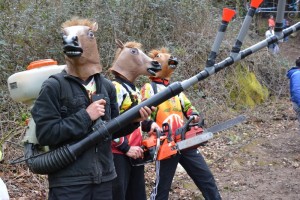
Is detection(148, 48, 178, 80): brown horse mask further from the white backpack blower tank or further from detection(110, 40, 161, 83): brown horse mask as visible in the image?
the white backpack blower tank

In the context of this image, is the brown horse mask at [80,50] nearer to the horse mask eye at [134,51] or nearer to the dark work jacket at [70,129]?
the dark work jacket at [70,129]

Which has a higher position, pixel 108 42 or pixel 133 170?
pixel 108 42

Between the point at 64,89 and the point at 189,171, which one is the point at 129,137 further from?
the point at 64,89

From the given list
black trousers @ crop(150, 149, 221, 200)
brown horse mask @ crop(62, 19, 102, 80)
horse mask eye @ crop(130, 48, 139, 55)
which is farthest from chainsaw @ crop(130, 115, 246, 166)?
brown horse mask @ crop(62, 19, 102, 80)

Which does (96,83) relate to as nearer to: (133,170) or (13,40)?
(133,170)

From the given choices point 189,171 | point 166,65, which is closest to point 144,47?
point 166,65

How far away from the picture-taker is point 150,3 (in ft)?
34.3

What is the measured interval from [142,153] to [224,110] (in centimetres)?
673

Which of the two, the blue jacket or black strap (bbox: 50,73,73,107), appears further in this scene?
the blue jacket

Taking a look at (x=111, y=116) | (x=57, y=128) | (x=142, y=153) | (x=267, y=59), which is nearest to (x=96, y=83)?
(x=111, y=116)

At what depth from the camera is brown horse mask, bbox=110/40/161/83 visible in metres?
4.10

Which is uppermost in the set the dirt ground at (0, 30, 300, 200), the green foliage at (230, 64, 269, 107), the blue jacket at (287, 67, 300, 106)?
the blue jacket at (287, 67, 300, 106)

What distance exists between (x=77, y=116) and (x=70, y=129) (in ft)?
0.34

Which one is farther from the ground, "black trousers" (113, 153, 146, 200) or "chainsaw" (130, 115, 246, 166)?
"chainsaw" (130, 115, 246, 166)
